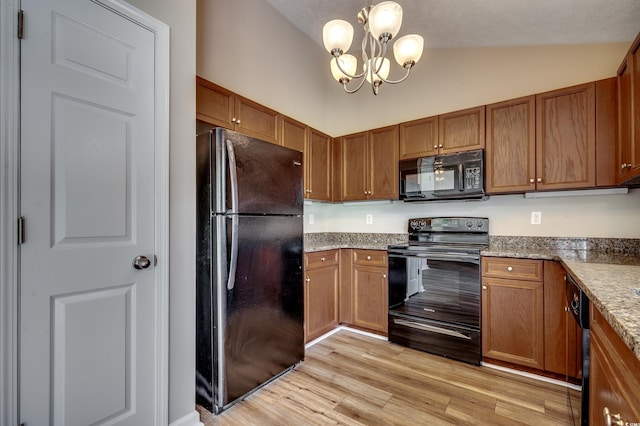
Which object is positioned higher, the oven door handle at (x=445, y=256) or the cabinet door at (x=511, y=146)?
the cabinet door at (x=511, y=146)

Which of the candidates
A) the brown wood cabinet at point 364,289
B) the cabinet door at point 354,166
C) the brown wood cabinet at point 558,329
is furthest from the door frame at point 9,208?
the brown wood cabinet at point 558,329

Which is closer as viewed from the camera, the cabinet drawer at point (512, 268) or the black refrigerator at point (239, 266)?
the black refrigerator at point (239, 266)

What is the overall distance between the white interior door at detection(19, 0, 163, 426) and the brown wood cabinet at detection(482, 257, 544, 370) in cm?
232

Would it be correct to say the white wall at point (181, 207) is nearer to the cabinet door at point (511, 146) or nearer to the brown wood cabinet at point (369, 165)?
the brown wood cabinet at point (369, 165)

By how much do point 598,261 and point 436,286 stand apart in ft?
3.70

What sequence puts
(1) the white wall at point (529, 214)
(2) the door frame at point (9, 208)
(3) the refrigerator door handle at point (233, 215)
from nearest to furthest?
(2) the door frame at point (9, 208), (3) the refrigerator door handle at point (233, 215), (1) the white wall at point (529, 214)

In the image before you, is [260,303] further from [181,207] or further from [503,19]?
[503,19]

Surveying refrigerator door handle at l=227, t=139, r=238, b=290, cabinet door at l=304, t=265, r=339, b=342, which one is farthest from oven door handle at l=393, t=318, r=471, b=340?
refrigerator door handle at l=227, t=139, r=238, b=290

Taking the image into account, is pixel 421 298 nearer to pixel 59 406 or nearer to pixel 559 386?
pixel 559 386

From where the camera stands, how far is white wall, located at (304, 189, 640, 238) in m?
2.28

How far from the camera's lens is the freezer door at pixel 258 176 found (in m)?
1.81

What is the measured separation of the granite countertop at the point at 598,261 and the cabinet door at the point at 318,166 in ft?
1.90

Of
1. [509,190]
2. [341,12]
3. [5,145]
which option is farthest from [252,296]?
[341,12]

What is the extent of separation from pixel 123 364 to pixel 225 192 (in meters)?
1.00
